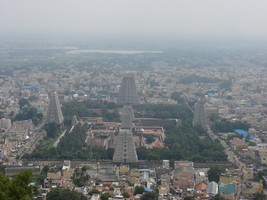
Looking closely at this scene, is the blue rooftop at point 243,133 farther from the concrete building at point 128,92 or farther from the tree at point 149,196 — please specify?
the tree at point 149,196

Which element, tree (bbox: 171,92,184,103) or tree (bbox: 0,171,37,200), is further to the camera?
tree (bbox: 171,92,184,103)

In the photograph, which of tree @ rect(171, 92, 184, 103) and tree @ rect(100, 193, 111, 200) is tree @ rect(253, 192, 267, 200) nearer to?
tree @ rect(100, 193, 111, 200)

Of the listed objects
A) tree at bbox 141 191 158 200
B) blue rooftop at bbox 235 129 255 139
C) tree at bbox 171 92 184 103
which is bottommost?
tree at bbox 171 92 184 103

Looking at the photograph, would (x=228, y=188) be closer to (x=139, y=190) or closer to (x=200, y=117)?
(x=139, y=190)

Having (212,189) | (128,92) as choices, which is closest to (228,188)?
(212,189)

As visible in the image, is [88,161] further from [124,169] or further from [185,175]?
[185,175]

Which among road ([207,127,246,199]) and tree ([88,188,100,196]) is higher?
tree ([88,188,100,196])

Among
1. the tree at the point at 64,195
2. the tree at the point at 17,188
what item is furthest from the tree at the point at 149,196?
the tree at the point at 17,188

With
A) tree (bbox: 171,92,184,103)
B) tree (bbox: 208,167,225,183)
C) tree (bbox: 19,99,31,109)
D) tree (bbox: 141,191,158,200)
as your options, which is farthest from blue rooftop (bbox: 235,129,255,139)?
tree (bbox: 19,99,31,109)
